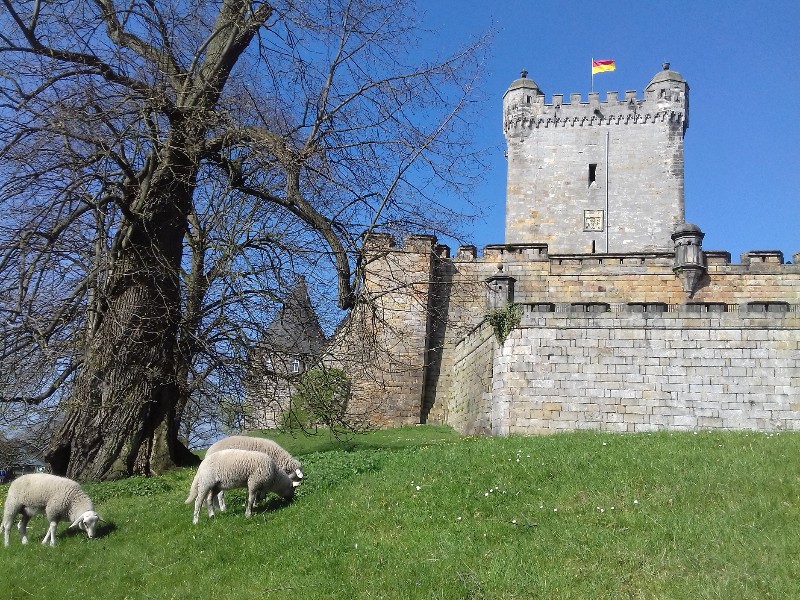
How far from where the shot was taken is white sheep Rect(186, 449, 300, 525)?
29.2 feet

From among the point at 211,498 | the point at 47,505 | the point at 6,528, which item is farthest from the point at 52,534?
the point at 211,498

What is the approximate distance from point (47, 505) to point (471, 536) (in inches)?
174

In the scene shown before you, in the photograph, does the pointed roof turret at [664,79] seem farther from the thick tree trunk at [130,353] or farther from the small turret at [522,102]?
the thick tree trunk at [130,353]

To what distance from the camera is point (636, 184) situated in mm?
38031

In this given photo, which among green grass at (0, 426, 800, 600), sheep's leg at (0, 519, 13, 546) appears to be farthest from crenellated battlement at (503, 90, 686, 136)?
sheep's leg at (0, 519, 13, 546)

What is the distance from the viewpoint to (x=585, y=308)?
60.3 feet

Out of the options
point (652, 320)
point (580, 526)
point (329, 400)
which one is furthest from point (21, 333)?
point (652, 320)

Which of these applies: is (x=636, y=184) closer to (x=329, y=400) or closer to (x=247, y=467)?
(x=329, y=400)

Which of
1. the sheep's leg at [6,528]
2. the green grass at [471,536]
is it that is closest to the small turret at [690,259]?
the green grass at [471,536]

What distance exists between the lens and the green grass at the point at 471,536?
6688 millimetres

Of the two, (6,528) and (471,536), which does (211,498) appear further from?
(471,536)

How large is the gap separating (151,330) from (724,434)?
29.7 feet

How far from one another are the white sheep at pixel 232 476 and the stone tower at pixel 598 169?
97.5 feet

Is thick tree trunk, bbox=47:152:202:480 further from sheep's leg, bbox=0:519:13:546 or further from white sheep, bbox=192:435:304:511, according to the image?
sheep's leg, bbox=0:519:13:546
